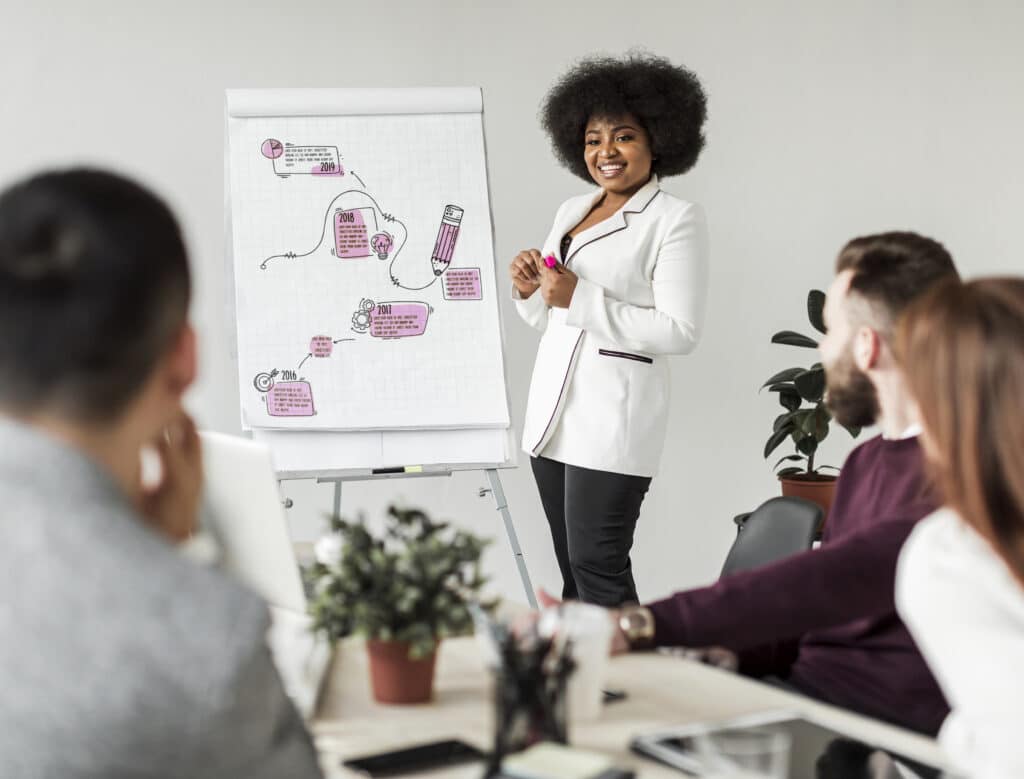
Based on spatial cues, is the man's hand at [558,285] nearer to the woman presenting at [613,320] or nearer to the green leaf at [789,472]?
the woman presenting at [613,320]

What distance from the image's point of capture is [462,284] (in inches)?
126

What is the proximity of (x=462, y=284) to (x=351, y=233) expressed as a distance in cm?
35

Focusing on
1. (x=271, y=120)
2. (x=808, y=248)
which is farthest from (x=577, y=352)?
(x=808, y=248)

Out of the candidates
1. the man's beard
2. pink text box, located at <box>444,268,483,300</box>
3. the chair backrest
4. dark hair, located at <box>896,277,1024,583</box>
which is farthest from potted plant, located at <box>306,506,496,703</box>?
pink text box, located at <box>444,268,483,300</box>

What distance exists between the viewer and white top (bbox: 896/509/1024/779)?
962mm

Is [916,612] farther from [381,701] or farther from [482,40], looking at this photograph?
[482,40]

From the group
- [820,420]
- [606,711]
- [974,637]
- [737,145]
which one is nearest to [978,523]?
[974,637]

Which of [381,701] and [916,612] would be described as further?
[381,701]

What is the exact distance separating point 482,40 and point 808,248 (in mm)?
1351

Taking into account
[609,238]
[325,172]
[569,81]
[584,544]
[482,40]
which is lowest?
[584,544]

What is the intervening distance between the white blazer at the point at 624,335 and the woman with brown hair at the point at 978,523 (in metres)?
1.71

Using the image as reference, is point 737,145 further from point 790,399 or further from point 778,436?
point 778,436

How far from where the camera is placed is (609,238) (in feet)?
9.40

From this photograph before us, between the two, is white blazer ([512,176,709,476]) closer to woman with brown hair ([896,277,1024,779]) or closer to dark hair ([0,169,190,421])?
woman with brown hair ([896,277,1024,779])
